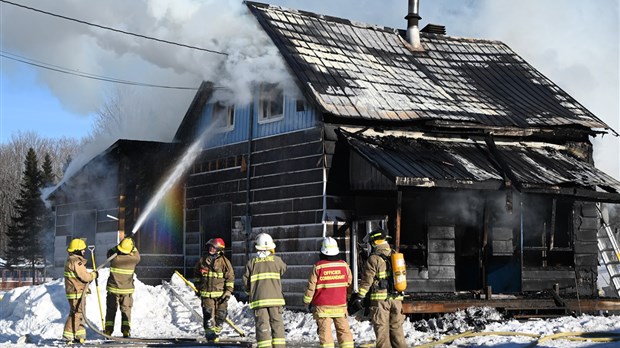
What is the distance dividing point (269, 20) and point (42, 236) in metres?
35.3

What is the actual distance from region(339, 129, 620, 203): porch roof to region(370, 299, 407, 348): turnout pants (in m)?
3.53

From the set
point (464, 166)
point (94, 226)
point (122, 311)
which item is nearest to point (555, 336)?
point (464, 166)

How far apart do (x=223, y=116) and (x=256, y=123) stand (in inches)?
65.5

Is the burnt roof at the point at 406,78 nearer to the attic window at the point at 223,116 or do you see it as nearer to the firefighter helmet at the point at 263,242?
the attic window at the point at 223,116

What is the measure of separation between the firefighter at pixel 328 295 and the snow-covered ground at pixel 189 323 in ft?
9.06

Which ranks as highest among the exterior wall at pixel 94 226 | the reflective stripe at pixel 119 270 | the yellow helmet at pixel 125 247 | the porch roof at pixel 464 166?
the porch roof at pixel 464 166

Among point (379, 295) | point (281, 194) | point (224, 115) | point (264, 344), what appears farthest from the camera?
point (224, 115)

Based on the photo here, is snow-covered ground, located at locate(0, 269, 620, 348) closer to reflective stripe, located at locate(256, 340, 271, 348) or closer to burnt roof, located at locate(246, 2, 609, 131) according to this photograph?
reflective stripe, located at locate(256, 340, 271, 348)

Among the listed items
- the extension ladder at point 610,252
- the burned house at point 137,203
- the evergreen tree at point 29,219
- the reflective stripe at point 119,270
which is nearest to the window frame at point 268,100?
the burned house at point 137,203

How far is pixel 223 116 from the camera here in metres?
20.7

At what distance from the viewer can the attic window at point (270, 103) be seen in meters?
18.6

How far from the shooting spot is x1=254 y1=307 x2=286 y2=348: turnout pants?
11.2 meters

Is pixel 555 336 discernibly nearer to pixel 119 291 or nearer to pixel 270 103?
pixel 119 291

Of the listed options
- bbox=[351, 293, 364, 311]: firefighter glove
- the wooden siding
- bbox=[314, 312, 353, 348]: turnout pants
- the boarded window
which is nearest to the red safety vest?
bbox=[314, 312, 353, 348]: turnout pants
